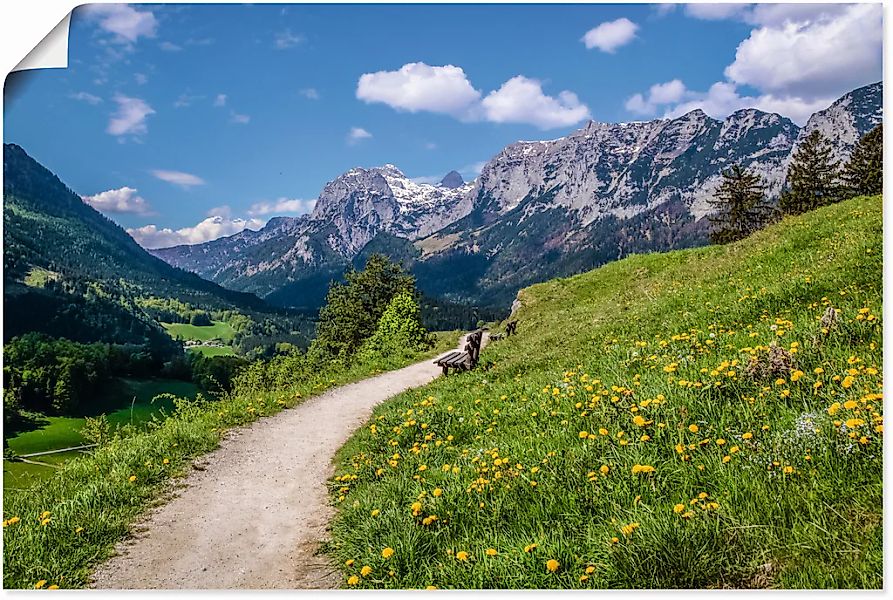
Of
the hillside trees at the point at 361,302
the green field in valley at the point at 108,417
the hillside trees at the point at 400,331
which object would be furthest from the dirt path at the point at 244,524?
the hillside trees at the point at 361,302

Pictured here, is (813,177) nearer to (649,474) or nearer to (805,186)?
(805,186)

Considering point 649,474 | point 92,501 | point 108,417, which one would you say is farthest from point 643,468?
point 108,417

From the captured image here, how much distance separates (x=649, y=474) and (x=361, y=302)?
45.5 meters

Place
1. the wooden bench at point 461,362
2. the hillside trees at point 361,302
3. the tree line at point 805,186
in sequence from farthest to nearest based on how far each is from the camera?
1. the tree line at point 805,186
2. the hillside trees at point 361,302
3. the wooden bench at point 461,362

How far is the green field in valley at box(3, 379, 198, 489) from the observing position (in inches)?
309

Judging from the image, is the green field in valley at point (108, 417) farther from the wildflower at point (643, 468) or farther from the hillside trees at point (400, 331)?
the hillside trees at point (400, 331)

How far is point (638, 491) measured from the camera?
4246 millimetres

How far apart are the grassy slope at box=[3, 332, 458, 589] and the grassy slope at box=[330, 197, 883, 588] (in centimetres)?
240

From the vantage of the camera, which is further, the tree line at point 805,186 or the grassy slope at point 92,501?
the tree line at point 805,186

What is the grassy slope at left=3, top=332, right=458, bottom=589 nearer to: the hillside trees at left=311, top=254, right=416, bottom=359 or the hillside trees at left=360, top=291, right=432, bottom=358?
the hillside trees at left=360, top=291, right=432, bottom=358

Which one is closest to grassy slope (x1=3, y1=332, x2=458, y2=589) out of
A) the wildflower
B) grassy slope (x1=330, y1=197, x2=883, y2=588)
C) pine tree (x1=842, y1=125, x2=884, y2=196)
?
grassy slope (x1=330, y1=197, x2=883, y2=588)

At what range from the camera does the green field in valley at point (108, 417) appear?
7.85 meters

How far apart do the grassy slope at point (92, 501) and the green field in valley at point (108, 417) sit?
1.55ft

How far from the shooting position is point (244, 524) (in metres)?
6.39
